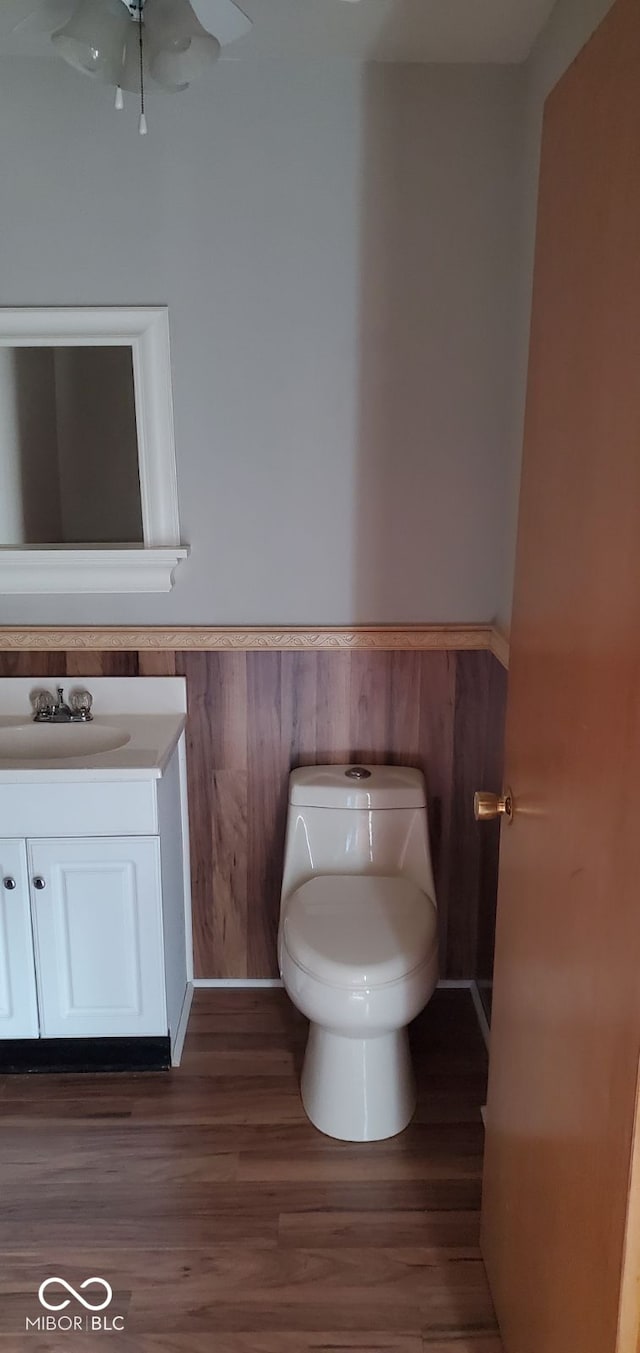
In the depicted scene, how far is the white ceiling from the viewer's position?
5.77 feet

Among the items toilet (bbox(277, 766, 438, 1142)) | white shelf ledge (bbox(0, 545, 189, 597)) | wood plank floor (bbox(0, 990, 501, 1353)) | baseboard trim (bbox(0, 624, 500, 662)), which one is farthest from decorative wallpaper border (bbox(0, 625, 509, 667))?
wood plank floor (bbox(0, 990, 501, 1353))

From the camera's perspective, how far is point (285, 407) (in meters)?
2.18

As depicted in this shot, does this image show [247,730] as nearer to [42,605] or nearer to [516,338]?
[42,605]

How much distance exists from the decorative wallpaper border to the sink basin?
21 centimetres

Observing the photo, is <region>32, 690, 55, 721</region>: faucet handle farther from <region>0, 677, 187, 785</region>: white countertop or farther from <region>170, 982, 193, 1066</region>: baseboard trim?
<region>170, 982, 193, 1066</region>: baseboard trim

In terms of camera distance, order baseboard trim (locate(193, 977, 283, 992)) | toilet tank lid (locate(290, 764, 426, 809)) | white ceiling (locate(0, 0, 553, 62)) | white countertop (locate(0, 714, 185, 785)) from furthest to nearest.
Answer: baseboard trim (locate(193, 977, 283, 992)) < toilet tank lid (locate(290, 764, 426, 809)) < white countertop (locate(0, 714, 185, 785)) < white ceiling (locate(0, 0, 553, 62))

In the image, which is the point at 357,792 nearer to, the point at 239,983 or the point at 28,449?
the point at 239,983

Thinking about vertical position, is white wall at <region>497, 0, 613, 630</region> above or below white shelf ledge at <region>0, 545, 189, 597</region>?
above

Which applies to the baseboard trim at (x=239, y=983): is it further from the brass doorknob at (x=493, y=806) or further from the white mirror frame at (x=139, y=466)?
the brass doorknob at (x=493, y=806)

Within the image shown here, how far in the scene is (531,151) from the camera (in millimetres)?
1944

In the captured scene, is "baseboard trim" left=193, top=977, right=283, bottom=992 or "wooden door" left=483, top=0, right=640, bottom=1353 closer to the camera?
"wooden door" left=483, top=0, right=640, bottom=1353

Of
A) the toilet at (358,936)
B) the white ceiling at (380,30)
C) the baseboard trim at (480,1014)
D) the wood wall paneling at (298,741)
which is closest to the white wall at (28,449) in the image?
the wood wall paneling at (298,741)

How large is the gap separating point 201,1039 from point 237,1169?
45cm

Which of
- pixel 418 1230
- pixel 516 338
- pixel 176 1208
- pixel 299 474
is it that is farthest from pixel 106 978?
pixel 516 338
